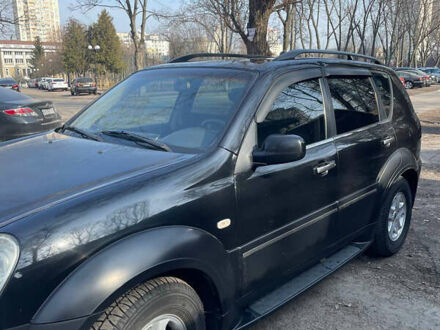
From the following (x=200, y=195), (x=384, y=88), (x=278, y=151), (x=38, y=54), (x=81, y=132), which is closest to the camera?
(x=200, y=195)

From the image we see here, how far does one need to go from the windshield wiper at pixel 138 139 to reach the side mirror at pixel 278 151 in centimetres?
55

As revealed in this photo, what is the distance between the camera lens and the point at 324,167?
117 inches

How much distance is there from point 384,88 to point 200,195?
2565mm

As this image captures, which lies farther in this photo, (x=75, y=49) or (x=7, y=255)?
(x=75, y=49)

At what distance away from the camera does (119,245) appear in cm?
187

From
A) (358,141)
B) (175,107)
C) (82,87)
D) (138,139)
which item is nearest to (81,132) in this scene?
(138,139)

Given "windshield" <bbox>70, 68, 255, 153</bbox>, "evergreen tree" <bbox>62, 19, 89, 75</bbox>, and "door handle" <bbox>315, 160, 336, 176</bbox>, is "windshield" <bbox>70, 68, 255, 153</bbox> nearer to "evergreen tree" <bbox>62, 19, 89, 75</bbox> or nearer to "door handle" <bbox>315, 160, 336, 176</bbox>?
"door handle" <bbox>315, 160, 336, 176</bbox>

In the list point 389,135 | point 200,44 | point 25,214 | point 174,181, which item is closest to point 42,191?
point 25,214

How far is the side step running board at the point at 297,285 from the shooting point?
102 inches

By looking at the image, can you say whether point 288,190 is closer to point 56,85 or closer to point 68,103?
point 68,103

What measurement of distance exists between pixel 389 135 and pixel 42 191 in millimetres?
2948

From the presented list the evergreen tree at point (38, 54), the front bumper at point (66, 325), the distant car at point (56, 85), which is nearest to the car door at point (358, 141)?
the front bumper at point (66, 325)

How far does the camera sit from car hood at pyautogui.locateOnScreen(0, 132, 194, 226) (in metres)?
1.95

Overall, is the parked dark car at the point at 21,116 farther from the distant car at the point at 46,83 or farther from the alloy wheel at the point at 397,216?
the distant car at the point at 46,83
